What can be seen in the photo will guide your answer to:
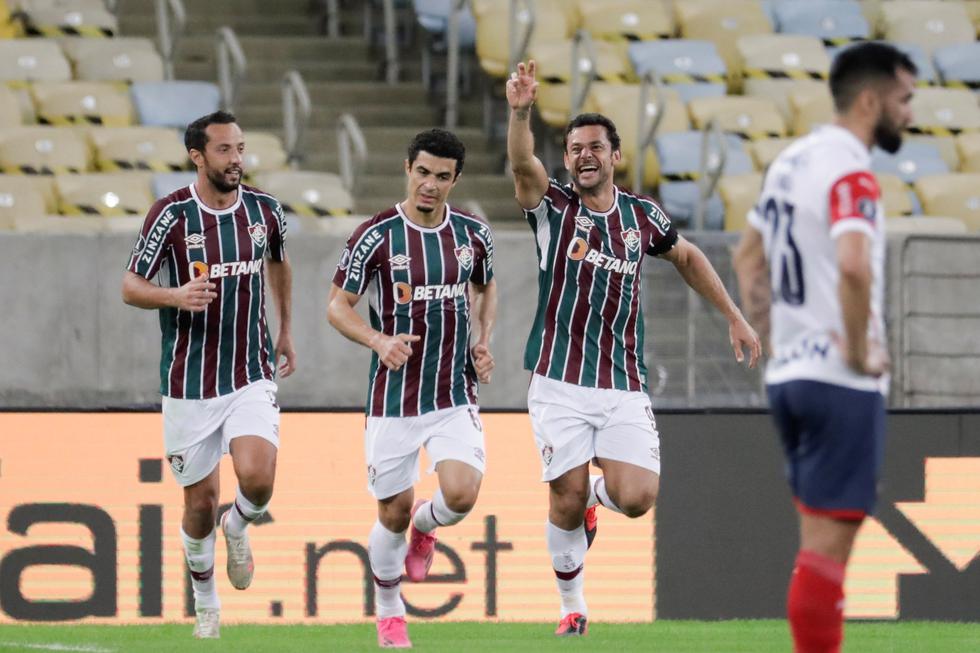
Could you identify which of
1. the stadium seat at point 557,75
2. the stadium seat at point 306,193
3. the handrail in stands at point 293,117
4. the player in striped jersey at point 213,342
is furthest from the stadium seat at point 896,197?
the player in striped jersey at point 213,342

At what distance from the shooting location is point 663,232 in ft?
27.2

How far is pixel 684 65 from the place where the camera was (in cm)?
1494

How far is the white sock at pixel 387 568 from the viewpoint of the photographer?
791cm

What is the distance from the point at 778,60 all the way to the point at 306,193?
450 centimetres

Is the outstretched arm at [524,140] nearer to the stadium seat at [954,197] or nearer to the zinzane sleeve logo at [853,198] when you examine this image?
the zinzane sleeve logo at [853,198]

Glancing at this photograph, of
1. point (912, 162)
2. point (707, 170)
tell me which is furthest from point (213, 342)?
point (912, 162)

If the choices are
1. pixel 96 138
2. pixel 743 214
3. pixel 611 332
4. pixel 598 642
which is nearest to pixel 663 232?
pixel 611 332

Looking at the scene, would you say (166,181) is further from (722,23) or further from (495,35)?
(722,23)

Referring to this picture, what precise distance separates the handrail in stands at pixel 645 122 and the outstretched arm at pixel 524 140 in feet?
16.7

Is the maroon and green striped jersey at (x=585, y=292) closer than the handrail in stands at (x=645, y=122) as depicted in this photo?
Yes

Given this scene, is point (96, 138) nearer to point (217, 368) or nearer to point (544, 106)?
point (544, 106)

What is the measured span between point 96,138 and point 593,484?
19.6 feet

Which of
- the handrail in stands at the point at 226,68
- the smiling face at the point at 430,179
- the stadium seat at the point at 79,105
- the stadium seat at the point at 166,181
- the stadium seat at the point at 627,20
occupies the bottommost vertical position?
the smiling face at the point at 430,179

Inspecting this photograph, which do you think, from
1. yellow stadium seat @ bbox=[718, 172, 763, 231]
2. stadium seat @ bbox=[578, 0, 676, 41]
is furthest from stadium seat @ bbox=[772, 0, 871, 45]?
yellow stadium seat @ bbox=[718, 172, 763, 231]
